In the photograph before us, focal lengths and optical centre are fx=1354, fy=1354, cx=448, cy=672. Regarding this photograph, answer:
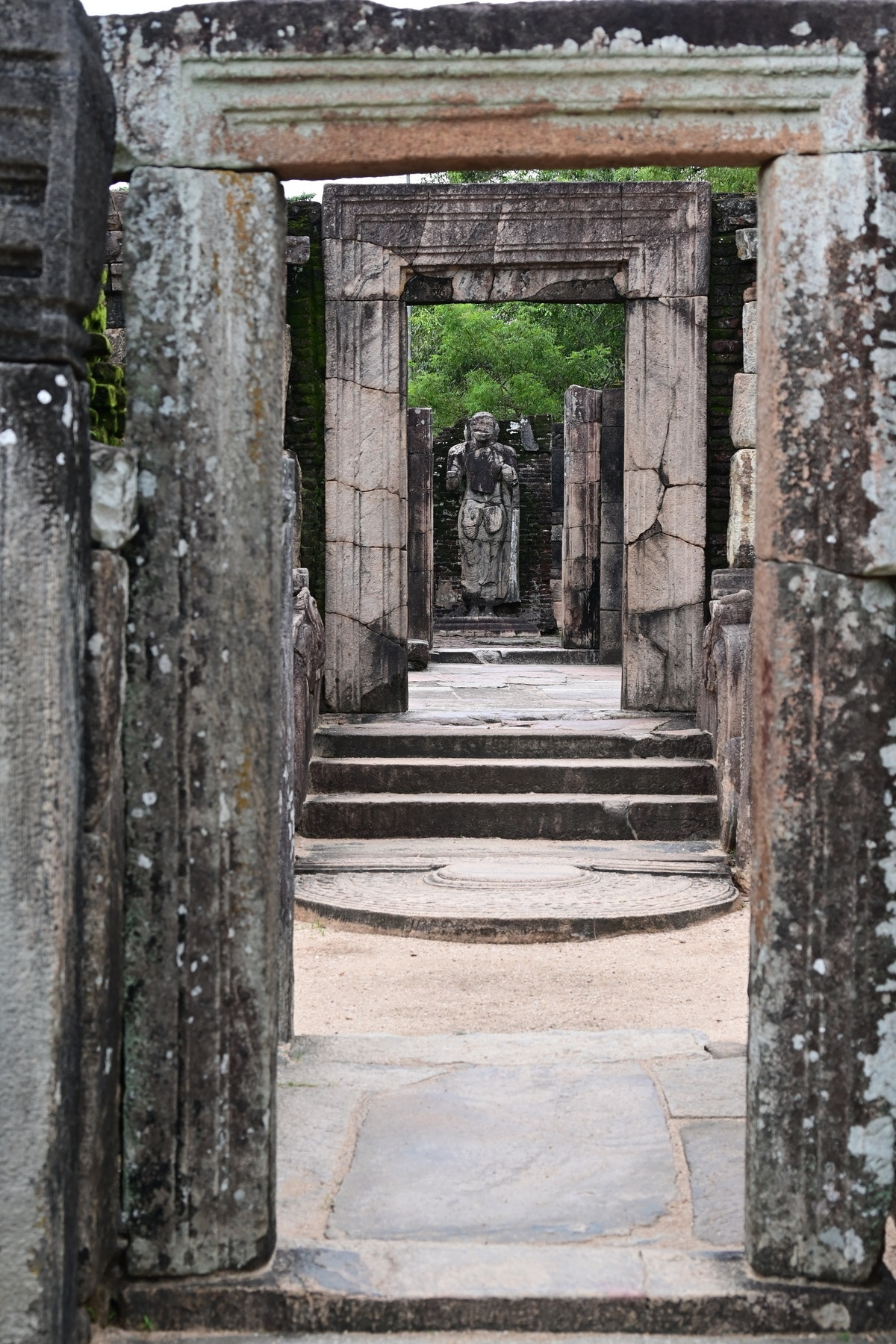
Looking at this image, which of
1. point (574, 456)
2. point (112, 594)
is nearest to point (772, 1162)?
point (112, 594)

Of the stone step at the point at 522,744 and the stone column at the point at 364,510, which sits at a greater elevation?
the stone column at the point at 364,510

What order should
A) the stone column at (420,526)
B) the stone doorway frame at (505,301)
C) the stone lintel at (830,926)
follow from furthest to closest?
the stone column at (420,526) → the stone doorway frame at (505,301) → the stone lintel at (830,926)

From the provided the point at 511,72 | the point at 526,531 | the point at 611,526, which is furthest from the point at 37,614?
the point at 526,531

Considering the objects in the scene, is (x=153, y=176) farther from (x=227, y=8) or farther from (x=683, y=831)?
(x=683, y=831)

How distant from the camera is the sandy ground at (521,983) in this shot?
4609 mm

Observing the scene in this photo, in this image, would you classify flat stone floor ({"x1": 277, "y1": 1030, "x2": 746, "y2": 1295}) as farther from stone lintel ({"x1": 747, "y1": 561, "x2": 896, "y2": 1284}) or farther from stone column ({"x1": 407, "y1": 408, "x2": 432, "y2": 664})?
stone column ({"x1": 407, "y1": 408, "x2": 432, "y2": 664})

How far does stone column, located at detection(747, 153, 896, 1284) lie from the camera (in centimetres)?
237

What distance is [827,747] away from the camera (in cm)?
240

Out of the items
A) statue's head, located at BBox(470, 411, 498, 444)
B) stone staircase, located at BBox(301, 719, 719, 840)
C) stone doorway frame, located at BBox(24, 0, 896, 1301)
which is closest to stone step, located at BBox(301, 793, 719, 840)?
stone staircase, located at BBox(301, 719, 719, 840)

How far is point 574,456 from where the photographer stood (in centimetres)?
1570

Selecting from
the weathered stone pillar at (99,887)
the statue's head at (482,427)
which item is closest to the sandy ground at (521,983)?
the weathered stone pillar at (99,887)

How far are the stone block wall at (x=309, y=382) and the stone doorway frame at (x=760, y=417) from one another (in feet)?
20.9

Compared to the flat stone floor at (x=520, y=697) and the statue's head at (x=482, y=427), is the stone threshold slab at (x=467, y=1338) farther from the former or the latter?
the statue's head at (x=482, y=427)

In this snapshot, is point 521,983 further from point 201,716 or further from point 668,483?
point 668,483
